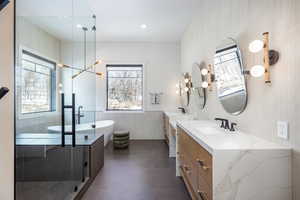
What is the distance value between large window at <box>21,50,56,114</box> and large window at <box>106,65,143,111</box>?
2938 mm

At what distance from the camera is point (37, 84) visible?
2.89 m

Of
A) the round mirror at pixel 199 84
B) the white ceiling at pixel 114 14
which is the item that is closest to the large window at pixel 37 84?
the white ceiling at pixel 114 14

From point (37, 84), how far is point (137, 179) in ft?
7.06

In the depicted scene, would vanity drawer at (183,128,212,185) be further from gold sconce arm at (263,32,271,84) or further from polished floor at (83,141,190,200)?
polished floor at (83,141,190,200)

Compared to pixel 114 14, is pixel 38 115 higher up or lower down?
lower down

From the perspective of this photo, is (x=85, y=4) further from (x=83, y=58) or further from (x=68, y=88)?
(x=68, y=88)

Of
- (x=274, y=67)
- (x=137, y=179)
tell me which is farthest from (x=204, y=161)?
(x=137, y=179)

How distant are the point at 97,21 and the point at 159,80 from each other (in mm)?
2543

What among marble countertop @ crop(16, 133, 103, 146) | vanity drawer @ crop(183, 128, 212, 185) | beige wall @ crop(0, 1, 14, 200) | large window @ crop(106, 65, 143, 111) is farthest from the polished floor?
large window @ crop(106, 65, 143, 111)

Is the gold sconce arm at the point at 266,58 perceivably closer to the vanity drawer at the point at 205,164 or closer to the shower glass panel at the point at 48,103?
the vanity drawer at the point at 205,164

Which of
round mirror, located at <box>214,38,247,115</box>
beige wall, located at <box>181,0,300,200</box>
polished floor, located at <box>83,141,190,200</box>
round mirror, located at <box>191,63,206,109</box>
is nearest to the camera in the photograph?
beige wall, located at <box>181,0,300,200</box>

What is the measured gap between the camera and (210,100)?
123 inches

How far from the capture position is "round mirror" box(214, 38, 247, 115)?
205cm

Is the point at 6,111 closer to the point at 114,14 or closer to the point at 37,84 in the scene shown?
the point at 37,84
